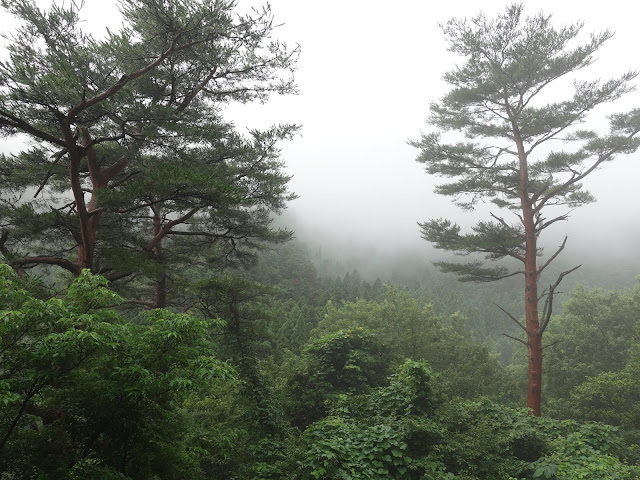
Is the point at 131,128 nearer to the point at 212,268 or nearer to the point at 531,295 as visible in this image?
the point at 212,268

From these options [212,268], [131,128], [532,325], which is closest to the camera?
[131,128]

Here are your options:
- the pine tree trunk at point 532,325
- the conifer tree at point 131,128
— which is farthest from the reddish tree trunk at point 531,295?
the conifer tree at point 131,128

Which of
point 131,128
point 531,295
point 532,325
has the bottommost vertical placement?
point 532,325

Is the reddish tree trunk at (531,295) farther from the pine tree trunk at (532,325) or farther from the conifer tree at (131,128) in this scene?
the conifer tree at (131,128)

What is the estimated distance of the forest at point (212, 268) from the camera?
11.3 ft

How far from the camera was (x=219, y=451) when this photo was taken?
6609 mm

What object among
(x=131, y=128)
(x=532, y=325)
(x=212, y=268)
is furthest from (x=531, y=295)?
(x=131, y=128)

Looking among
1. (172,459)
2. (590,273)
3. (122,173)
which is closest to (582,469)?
(172,459)

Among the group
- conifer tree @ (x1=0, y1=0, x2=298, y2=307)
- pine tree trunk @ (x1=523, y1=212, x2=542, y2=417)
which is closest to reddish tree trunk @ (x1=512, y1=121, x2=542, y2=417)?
pine tree trunk @ (x1=523, y1=212, x2=542, y2=417)

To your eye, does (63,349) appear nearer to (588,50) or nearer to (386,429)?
(386,429)

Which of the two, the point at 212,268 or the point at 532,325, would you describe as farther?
the point at 212,268

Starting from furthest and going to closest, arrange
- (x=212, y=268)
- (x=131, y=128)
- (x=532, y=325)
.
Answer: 1. (x=212, y=268)
2. (x=532, y=325)
3. (x=131, y=128)

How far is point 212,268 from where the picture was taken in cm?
1074

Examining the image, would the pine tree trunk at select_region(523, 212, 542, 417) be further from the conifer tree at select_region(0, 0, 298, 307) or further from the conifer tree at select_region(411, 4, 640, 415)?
the conifer tree at select_region(0, 0, 298, 307)
